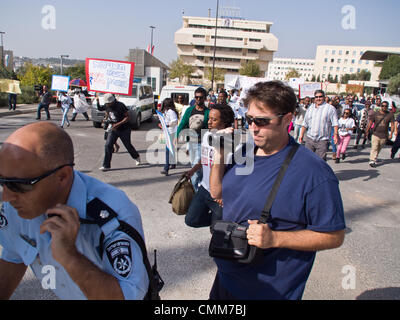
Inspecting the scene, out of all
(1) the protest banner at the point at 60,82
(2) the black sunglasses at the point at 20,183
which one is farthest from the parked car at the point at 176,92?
(2) the black sunglasses at the point at 20,183

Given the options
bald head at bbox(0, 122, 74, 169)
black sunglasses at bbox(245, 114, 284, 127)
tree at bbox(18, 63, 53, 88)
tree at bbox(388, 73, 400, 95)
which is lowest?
bald head at bbox(0, 122, 74, 169)

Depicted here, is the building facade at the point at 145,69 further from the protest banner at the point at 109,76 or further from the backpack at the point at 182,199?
the backpack at the point at 182,199

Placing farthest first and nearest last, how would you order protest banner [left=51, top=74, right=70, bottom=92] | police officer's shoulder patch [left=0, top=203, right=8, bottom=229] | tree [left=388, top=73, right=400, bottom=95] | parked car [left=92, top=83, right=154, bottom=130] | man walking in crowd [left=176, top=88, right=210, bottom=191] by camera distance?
1. tree [left=388, top=73, right=400, bottom=95]
2. protest banner [left=51, top=74, right=70, bottom=92]
3. parked car [left=92, top=83, right=154, bottom=130]
4. man walking in crowd [left=176, top=88, right=210, bottom=191]
5. police officer's shoulder patch [left=0, top=203, right=8, bottom=229]

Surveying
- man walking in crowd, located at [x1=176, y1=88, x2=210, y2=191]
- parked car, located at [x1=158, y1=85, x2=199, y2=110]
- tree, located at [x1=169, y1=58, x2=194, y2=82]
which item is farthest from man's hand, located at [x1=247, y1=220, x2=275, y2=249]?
tree, located at [x1=169, y1=58, x2=194, y2=82]

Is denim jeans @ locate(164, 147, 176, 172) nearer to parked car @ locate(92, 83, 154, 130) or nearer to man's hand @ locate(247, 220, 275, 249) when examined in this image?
man's hand @ locate(247, 220, 275, 249)

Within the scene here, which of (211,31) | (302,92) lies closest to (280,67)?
(211,31)

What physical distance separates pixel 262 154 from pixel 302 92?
33.0ft

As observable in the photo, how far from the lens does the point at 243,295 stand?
1.67 metres

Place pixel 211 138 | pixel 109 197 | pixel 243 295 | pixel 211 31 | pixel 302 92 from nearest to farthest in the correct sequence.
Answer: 1. pixel 109 197
2. pixel 243 295
3. pixel 211 138
4. pixel 302 92
5. pixel 211 31

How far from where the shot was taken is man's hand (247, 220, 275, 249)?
148 centimetres

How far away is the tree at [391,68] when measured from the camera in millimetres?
50062

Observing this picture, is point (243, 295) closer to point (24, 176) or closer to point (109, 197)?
point (109, 197)

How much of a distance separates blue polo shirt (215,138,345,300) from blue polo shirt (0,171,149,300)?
0.62 metres

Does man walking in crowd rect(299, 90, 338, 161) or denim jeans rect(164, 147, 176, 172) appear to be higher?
man walking in crowd rect(299, 90, 338, 161)
